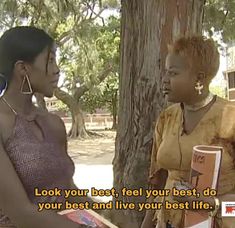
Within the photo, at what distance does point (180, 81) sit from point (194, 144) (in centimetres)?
29

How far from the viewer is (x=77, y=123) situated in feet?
82.5

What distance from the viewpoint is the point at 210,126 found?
209 cm

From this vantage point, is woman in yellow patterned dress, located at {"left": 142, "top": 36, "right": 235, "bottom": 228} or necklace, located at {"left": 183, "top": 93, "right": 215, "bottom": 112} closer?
woman in yellow patterned dress, located at {"left": 142, "top": 36, "right": 235, "bottom": 228}

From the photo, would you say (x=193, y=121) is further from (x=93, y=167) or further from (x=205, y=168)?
(x=93, y=167)

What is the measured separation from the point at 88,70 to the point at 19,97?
17053mm

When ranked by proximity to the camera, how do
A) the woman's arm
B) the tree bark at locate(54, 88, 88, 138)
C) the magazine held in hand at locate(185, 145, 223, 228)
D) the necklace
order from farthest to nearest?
1. the tree bark at locate(54, 88, 88, 138)
2. the necklace
3. the magazine held in hand at locate(185, 145, 223, 228)
4. the woman's arm

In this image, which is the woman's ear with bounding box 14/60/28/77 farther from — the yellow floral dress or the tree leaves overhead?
the tree leaves overhead

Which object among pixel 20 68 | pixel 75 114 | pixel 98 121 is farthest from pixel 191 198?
pixel 98 121

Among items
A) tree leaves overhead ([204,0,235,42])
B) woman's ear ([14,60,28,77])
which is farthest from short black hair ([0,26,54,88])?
tree leaves overhead ([204,0,235,42])

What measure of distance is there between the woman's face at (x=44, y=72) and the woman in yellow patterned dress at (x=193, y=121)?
24.0 inches

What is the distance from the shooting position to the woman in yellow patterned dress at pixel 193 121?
2053 mm

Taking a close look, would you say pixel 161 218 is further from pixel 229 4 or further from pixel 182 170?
pixel 229 4

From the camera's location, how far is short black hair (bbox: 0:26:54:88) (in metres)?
1.70

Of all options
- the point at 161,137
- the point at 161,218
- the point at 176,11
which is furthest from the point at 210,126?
the point at 176,11
